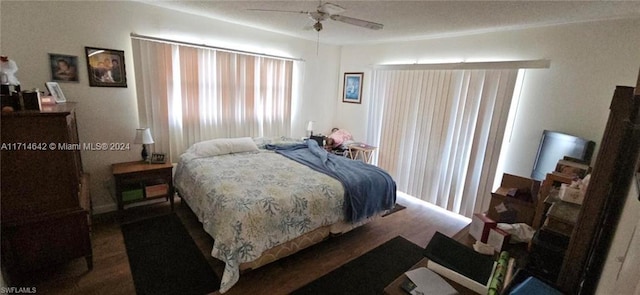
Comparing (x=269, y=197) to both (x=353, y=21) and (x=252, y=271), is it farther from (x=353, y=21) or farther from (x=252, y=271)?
(x=353, y=21)

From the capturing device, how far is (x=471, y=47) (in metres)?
3.18

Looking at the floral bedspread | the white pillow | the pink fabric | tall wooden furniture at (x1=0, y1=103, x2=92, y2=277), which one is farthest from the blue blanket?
tall wooden furniture at (x1=0, y1=103, x2=92, y2=277)

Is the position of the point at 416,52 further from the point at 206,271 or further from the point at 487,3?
the point at 206,271

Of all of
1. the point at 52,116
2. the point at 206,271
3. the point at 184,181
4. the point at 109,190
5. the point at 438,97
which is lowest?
the point at 206,271

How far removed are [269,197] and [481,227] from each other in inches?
59.1

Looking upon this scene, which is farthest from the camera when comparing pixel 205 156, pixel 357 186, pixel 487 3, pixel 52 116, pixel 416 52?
pixel 416 52

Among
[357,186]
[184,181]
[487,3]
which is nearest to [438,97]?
[487,3]

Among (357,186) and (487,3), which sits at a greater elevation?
(487,3)

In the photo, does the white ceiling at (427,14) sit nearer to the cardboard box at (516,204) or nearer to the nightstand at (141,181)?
the cardboard box at (516,204)

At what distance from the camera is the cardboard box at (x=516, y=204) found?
5.63 feet

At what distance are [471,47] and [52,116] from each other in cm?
402

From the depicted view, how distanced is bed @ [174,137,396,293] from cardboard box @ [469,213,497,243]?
1.09m

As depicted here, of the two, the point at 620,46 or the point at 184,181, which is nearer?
the point at 620,46

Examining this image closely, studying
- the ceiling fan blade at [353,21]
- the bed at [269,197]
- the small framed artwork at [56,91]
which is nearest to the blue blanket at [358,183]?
the bed at [269,197]
